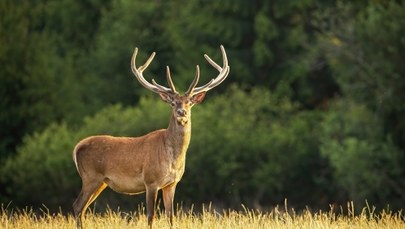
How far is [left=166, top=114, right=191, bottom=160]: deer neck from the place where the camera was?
16078mm

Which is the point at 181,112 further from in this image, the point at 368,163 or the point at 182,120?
the point at 368,163

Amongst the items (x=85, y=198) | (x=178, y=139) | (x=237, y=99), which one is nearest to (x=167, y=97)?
(x=178, y=139)

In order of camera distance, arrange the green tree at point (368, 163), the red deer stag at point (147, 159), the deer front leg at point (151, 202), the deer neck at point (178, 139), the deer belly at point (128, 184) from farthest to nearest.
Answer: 1. the green tree at point (368, 163)
2. the deer belly at point (128, 184)
3. the deer neck at point (178, 139)
4. the red deer stag at point (147, 159)
5. the deer front leg at point (151, 202)

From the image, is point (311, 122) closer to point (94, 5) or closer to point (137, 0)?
point (137, 0)

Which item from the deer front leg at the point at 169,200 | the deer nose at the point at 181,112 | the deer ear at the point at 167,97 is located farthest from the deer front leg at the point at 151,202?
the deer ear at the point at 167,97

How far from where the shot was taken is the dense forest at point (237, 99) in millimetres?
38844

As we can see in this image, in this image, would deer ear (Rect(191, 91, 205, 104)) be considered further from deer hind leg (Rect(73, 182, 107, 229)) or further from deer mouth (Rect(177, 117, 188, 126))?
deer hind leg (Rect(73, 182, 107, 229))

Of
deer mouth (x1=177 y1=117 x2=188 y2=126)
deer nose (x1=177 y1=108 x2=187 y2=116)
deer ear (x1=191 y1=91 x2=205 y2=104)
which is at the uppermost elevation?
deer ear (x1=191 y1=91 x2=205 y2=104)

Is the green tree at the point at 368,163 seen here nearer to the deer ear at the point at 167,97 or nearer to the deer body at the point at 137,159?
the deer body at the point at 137,159

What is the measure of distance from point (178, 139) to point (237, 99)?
30.6 metres

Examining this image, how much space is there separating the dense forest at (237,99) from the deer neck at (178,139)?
72.9ft

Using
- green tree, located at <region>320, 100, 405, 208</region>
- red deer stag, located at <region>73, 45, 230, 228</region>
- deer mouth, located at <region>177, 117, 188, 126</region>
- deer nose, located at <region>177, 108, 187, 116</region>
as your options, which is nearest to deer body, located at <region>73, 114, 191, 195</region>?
red deer stag, located at <region>73, 45, 230, 228</region>

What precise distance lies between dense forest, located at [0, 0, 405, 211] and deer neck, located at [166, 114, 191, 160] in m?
22.2

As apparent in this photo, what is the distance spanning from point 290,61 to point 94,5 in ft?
40.3
